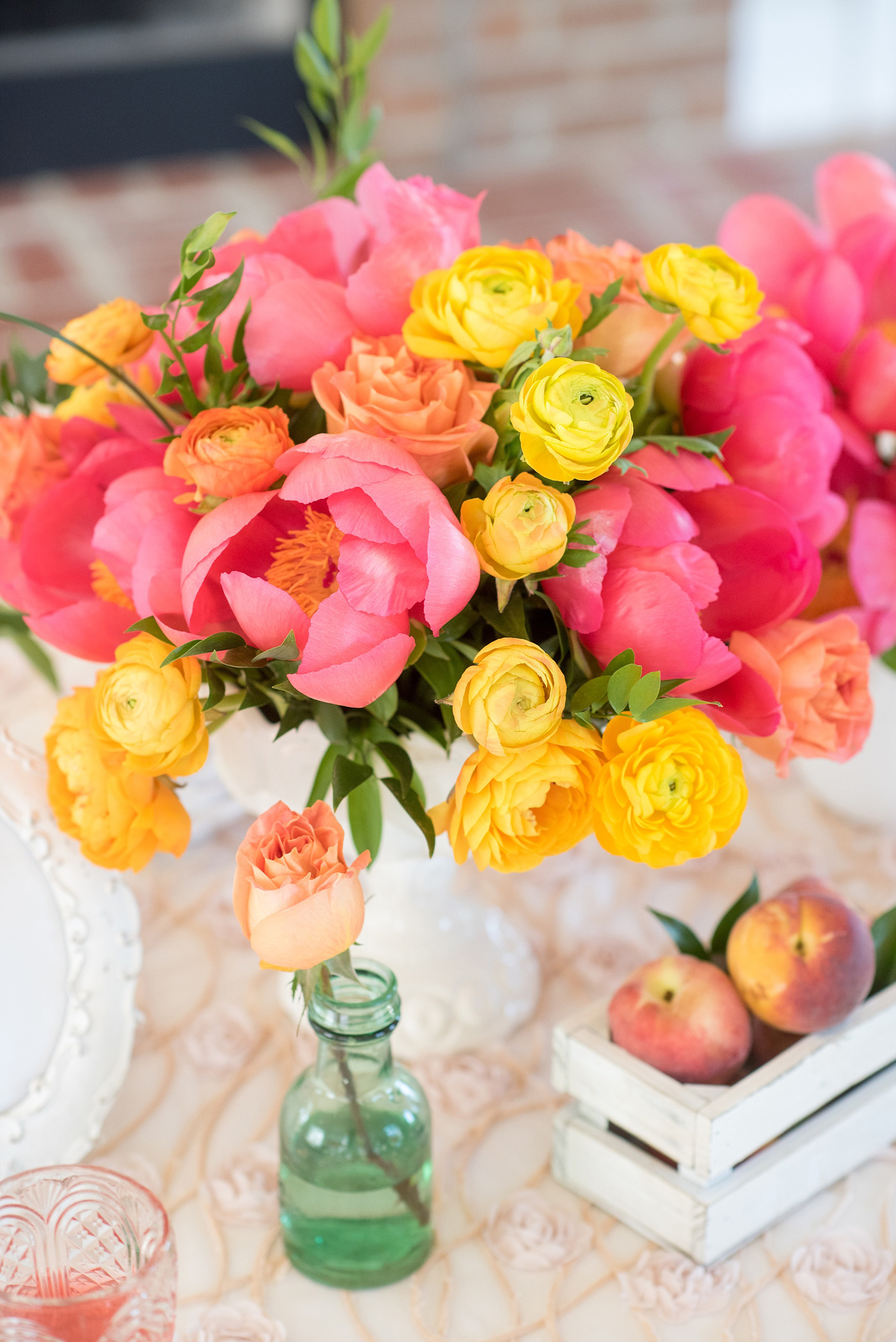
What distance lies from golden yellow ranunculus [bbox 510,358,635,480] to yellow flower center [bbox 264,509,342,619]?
0.34 ft

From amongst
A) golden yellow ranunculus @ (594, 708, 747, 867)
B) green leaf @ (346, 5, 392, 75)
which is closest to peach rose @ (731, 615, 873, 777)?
golden yellow ranunculus @ (594, 708, 747, 867)

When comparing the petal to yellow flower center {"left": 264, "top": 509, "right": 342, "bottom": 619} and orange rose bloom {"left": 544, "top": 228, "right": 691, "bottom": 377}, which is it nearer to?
yellow flower center {"left": 264, "top": 509, "right": 342, "bottom": 619}

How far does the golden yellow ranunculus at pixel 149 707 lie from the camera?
57cm

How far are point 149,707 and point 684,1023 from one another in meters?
0.30

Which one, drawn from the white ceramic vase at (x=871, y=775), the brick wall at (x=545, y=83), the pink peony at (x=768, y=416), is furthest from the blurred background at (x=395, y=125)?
the pink peony at (x=768, y=416)

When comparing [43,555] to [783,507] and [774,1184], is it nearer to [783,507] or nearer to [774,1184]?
[783,507]

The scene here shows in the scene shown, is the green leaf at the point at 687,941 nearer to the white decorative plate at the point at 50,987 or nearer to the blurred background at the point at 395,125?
the white decorative plate at the point at 50,987

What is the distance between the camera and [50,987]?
694mm

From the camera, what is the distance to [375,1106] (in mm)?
640

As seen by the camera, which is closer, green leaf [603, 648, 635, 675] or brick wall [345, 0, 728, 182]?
green leaf [603, 648, 635, 675]

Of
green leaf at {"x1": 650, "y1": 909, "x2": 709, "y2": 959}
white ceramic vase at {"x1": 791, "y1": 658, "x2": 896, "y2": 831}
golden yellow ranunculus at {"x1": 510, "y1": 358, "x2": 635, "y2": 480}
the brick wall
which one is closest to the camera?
golden yellow ranunculus at {"x1": 510, "y1": 358, "x2": 635, "y2": 480}

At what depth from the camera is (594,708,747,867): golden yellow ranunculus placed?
1.83ft

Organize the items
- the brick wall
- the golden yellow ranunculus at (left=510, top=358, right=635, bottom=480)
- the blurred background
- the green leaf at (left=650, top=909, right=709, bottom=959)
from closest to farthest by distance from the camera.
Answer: the golden yellow ranunculus at (left=510, top=358, right=635, bottom=480) < the green leaf at (left=650, top=909, right=709, bottom=959) < the blurred background < the brick wall

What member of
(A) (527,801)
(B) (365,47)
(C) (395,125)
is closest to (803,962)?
(A) (527,801)
